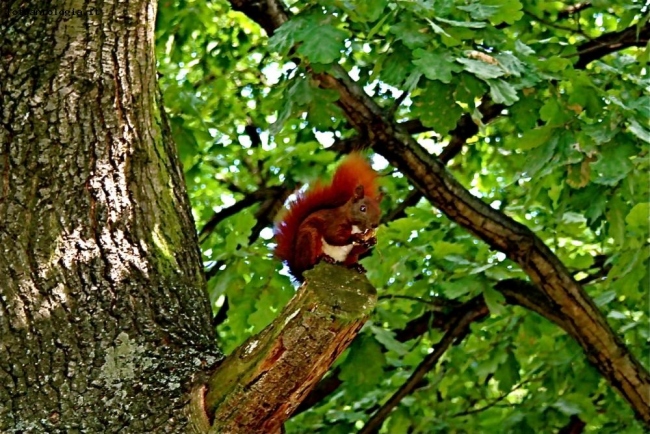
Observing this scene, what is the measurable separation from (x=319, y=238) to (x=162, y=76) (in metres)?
2.11

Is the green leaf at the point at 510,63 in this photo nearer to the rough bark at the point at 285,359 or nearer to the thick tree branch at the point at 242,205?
the rough bark at the point at 285,359

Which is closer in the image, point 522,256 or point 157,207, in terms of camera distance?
point 157,207

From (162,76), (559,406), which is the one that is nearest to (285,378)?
(559,406)

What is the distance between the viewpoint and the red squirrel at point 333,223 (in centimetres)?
237

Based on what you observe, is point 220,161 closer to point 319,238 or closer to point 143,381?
point 319,238

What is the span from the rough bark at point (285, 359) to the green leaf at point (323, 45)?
0.87 m

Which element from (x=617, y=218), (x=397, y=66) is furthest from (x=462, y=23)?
(x=617, y=218)

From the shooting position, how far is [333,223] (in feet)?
7.81

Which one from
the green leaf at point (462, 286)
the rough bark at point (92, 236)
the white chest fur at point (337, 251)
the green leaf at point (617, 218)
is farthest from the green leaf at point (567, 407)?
the rough bark at point (92, 236)

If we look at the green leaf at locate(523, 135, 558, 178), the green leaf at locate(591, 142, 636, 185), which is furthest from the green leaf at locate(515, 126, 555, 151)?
the green leaf at locate(591, 142, 636, 185)

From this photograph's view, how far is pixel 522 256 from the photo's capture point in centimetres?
336

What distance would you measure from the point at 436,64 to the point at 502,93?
0.22 meters

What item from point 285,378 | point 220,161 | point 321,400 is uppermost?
point 220,161

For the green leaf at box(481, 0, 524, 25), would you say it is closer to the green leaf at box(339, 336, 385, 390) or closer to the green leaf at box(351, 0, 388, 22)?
the green leaf at box(351, 0, 388, 22)
